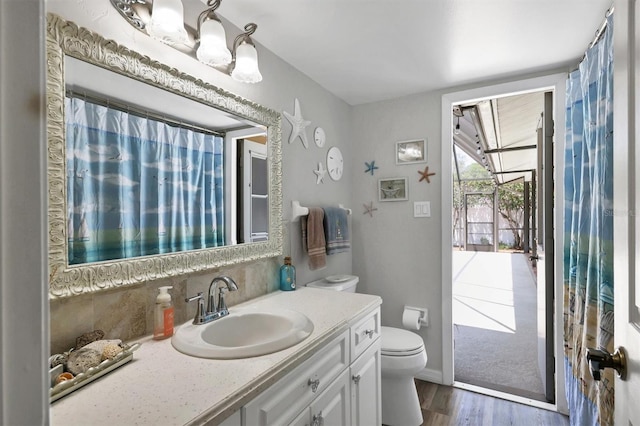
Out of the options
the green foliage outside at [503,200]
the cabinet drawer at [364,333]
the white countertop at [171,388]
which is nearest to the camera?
the white countertop at [171,388]

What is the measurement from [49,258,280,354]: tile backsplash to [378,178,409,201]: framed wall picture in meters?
1.42

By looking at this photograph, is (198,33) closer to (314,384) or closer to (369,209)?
(314,384)

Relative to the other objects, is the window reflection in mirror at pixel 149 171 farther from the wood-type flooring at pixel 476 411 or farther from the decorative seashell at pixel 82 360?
the wood-type flooring at pixel 476 411

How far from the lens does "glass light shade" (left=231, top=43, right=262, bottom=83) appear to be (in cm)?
143

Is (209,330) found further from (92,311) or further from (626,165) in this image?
(626,165)

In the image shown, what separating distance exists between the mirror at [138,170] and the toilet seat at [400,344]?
0.97 meters

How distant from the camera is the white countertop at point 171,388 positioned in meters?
0.70

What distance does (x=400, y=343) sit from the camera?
76.9 inches

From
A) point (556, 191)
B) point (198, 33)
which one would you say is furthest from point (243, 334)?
point (556, 191)

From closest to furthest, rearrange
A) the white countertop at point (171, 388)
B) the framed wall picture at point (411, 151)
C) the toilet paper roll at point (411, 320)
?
the white countertop at point (171, 388) → the toilet paper roll at point (411, 320) → the framed wall picture at point (411, 151)


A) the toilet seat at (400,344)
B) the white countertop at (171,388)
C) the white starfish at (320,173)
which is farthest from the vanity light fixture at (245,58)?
the toilet seat at (400,344)

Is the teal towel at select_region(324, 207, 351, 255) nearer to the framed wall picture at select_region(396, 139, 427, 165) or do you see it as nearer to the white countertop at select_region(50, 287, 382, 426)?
the framed wall picture at select_region(396, 139, 427, 165)

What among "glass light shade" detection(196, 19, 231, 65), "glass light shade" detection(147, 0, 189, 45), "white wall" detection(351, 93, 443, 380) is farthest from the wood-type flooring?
"glass light shade" detection(147, 0, 189, 45)

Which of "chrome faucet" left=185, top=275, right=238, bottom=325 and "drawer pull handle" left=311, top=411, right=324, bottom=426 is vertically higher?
"chrome faucet" left=185, top=275, right=238, bottom=325
